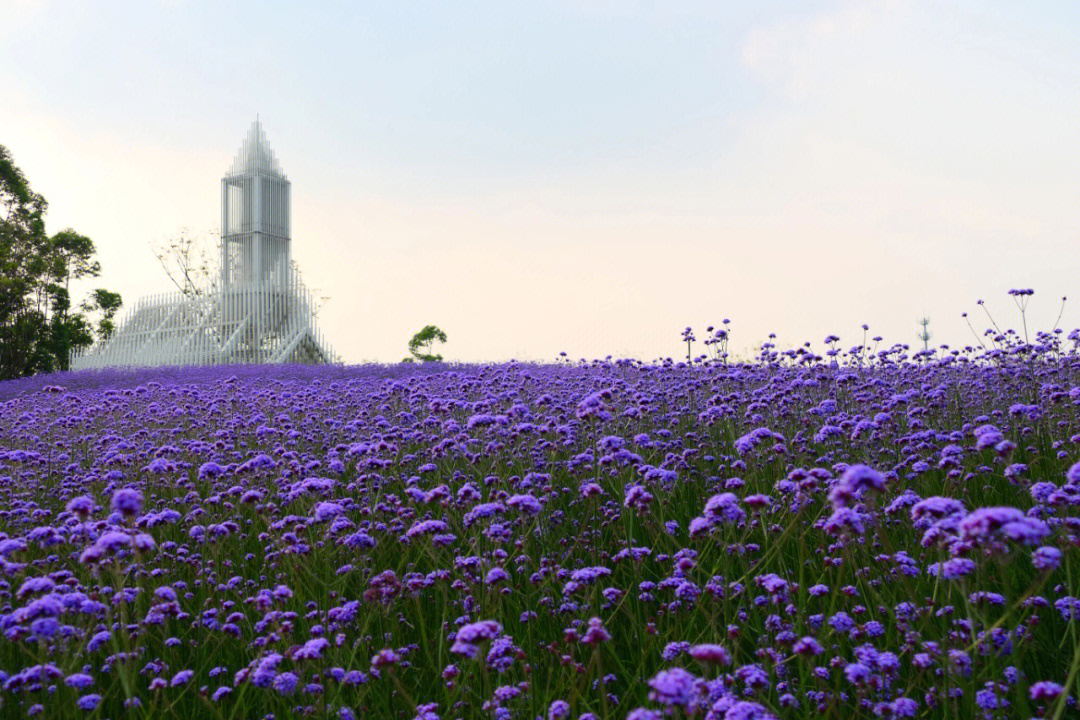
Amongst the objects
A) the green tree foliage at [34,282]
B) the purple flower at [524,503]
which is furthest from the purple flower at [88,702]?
the green tree foliage at [34,282]

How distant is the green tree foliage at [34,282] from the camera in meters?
28.7

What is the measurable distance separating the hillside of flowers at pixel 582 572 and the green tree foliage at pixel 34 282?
2407 cm

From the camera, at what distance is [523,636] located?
149 inches

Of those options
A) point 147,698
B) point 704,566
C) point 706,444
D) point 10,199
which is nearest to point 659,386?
point 706,444

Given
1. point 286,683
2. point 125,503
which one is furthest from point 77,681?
point 286,683

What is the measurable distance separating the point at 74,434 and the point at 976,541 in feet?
33.4

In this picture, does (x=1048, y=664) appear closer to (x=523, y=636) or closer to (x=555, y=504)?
(x=523, y=636)

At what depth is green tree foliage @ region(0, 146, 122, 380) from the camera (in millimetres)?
28656

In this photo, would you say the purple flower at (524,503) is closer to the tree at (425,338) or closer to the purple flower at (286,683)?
the purple flower at (286,683)

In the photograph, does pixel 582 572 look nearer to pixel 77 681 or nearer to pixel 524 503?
pixel 524 503

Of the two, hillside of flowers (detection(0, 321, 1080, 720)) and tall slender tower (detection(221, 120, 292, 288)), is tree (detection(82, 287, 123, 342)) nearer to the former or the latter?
tall slender tower (detection(221, 120, 292, 288))

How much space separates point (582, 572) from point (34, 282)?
31.4m

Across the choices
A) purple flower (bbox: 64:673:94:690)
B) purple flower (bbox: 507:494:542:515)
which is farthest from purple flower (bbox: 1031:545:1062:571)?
purple flower (bbox: 64:673:94:690)

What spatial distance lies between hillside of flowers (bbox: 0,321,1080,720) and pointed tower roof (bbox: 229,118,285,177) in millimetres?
35338
